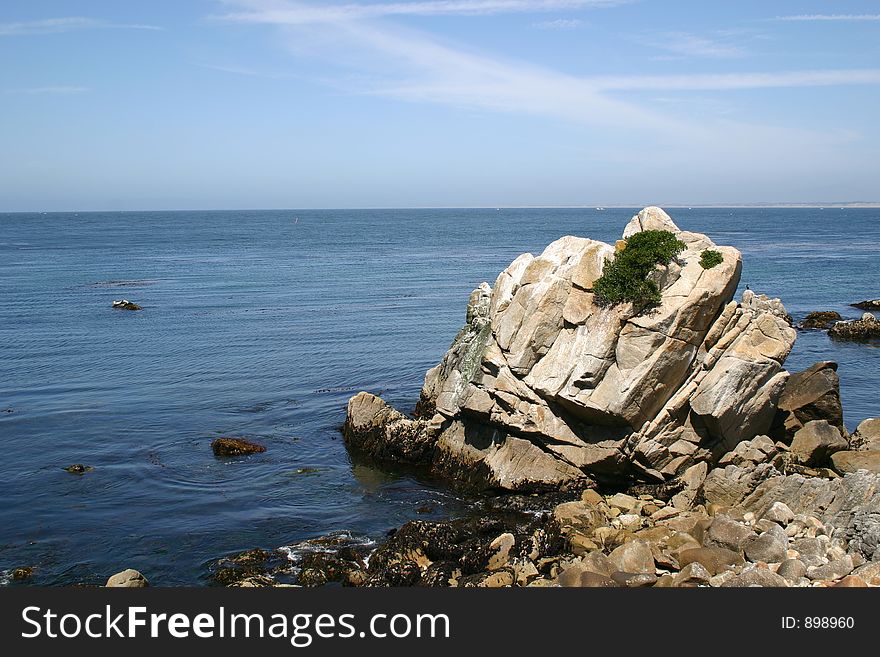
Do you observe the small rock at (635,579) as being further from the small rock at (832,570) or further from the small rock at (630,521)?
the small rock at (630,521)

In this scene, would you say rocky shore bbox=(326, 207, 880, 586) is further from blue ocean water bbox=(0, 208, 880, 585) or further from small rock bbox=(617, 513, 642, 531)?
blue ocean water bbox=(0, 208, 880, 585)

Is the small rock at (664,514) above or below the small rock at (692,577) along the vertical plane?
below

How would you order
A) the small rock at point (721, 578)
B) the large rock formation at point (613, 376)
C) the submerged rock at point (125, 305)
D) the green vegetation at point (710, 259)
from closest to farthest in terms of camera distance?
the small rock at point (721, 578) < the large rock formation at point (613, 376) < the green vegetation at point (710, 259) < the submerged rock at point (125, 305)

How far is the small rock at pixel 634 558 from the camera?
74.8ft

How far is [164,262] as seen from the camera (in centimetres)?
13012

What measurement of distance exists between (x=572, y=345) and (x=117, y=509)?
18586 millimetres

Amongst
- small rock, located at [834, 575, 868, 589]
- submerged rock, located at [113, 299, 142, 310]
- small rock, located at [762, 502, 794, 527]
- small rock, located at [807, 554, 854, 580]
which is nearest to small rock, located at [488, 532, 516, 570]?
small rock, located at [762, 502, 794, 527]

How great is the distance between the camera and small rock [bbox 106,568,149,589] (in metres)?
23.7

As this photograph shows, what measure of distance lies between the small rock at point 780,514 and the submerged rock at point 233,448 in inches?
869

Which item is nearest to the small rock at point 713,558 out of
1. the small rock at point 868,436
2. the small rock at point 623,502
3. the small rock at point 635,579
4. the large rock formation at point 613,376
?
the small rock at point 635,579

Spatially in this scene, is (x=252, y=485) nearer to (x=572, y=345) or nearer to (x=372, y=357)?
(x=572, y=345)

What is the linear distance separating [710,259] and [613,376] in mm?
6079

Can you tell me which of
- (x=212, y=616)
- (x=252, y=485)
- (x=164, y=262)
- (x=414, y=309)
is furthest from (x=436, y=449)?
(x=164, y=262)

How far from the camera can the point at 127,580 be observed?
78.4 feet
